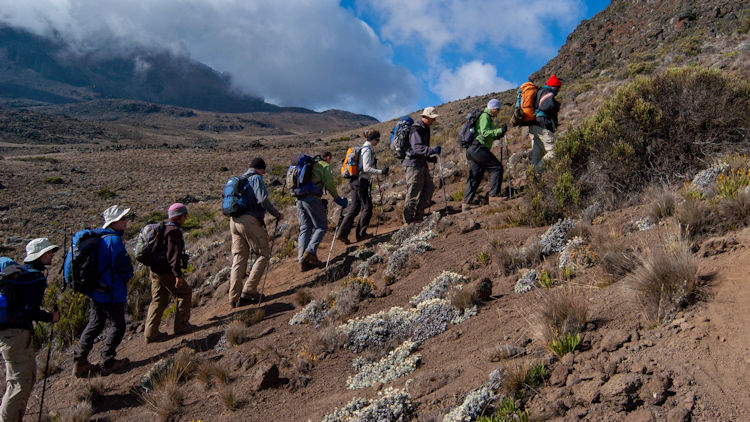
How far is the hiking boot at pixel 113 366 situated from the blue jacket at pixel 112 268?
3.02ft

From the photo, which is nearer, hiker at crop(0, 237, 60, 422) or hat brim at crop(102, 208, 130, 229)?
hiker at crop(0, 237, 60, 422)

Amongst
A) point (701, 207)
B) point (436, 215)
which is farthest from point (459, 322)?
point (436, 215)

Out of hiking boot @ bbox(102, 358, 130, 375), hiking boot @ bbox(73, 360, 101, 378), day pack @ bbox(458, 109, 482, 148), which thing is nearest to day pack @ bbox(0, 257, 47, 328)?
hiking boot @ bbox(73, 360, 101, 378)

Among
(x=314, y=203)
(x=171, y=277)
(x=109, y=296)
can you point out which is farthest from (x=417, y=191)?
(x=109, y=296)

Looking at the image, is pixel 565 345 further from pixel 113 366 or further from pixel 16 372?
pixel 113 366

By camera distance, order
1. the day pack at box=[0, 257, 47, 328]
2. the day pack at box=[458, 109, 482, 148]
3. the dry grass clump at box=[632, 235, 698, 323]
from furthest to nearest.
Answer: the day pack at box=[458, 109, 482, 148]
the day pack at box=[0, 257, 47, 328]
the dry grass clump at box=[632, 235, 698, 323]

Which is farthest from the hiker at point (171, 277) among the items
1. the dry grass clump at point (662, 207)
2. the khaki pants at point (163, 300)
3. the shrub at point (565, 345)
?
the dry grass clump at point (662, 207)

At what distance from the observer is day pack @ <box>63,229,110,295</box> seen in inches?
199

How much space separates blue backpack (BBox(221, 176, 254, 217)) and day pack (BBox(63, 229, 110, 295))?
1786 millimetres

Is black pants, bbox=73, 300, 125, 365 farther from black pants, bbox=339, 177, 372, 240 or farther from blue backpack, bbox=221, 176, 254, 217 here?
black pants, bbox=339, 177, 372, 240

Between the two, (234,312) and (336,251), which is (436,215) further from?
(234,312)

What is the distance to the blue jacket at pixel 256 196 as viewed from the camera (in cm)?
658

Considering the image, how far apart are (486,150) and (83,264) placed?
6.27 metres

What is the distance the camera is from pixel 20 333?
445 centimetres
